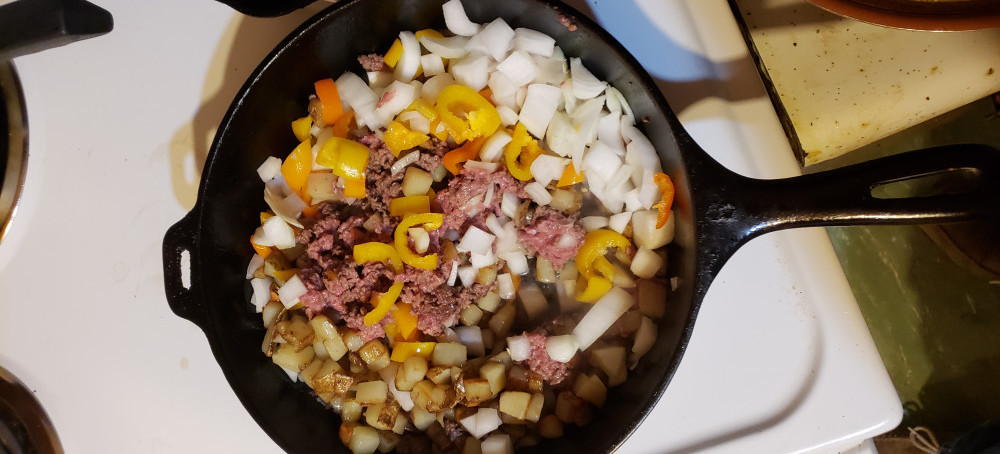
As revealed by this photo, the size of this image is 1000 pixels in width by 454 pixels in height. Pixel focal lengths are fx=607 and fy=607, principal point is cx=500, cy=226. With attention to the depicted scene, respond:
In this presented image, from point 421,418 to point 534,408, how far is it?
8.0 inches

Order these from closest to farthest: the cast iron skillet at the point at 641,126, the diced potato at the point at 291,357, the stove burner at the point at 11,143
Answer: the cast iron skillet at the point at 641,126, the diced potato at the point at 291,357, the stove burner at the point at 11,143

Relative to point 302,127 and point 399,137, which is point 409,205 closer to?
point 399,137

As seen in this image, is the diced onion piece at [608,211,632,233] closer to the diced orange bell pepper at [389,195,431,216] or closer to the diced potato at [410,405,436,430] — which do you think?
the diced orange bell pepper at [389,195,431,216]

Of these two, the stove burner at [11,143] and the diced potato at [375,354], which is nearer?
the diced potato at [375,354]

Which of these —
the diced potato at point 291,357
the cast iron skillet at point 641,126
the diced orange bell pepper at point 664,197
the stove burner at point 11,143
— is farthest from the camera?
the stove burner at point 11,143

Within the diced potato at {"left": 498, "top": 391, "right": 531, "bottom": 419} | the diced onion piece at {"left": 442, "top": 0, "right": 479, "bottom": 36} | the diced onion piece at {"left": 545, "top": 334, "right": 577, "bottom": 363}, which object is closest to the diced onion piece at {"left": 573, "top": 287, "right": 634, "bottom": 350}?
the diced onion piece at {"left": 545, "top": 334, "right": 577, "bottom": 363}

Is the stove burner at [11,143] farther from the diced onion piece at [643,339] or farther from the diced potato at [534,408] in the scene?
the diced onion piece at [643,339]

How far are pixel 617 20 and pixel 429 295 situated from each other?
1.91 feet

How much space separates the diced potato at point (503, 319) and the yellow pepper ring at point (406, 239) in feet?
0.54

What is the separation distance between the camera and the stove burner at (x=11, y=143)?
1.18 metres

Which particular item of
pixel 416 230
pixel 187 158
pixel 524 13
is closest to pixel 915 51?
pixel 524 13

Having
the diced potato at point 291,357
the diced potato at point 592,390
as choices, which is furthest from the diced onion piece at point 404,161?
the diced potato at point 592,390

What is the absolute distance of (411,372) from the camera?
3.22 feet

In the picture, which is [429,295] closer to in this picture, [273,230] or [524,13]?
[273,230]
